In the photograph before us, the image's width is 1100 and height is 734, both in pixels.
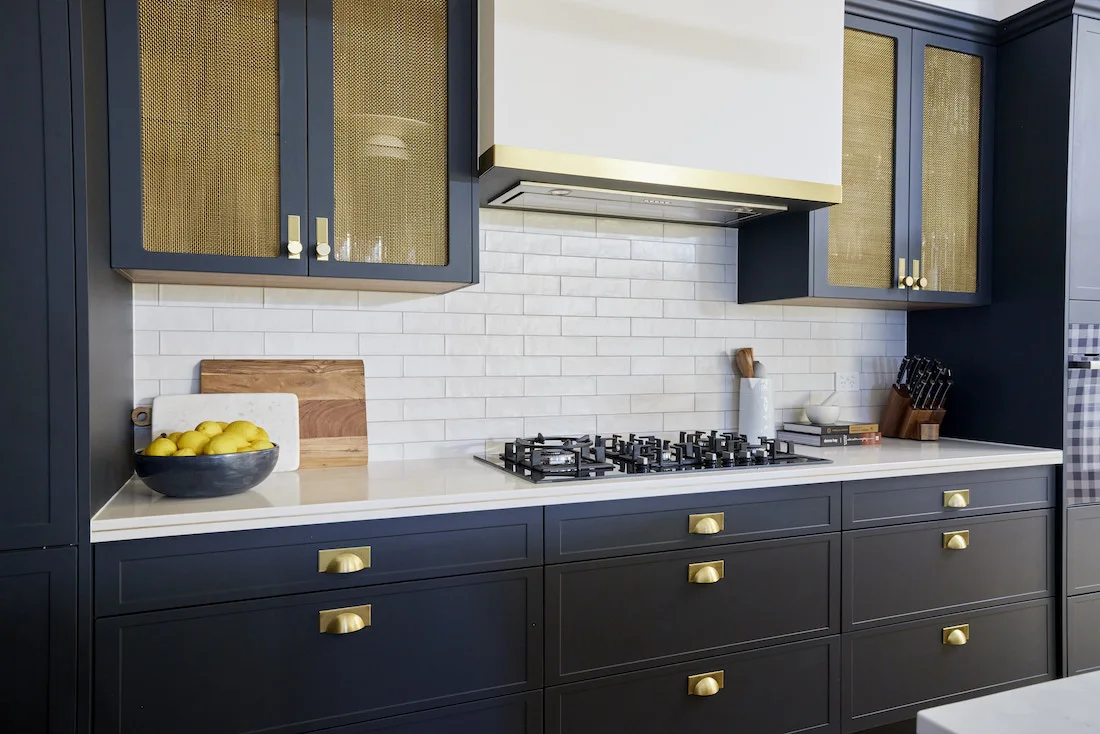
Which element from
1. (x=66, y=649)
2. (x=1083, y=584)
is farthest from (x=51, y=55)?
(x=1083, y=584)

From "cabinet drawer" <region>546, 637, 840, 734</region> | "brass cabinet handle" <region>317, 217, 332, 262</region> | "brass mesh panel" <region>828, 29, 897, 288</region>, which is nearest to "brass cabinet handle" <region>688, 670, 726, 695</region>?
"cabinet drawer" <region>546, 637, 840, 734</region>

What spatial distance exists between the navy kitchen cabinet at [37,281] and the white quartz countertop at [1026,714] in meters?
1.61

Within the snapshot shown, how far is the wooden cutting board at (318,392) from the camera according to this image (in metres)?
2.28

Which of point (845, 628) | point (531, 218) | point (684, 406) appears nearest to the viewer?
point (845, 628)

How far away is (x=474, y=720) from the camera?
1.91 meters

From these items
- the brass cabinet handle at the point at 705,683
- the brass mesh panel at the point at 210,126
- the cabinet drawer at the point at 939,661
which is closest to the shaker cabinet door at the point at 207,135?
the brass mesh panel at the point at 210,126

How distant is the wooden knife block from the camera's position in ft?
9.94

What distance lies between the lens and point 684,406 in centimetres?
291

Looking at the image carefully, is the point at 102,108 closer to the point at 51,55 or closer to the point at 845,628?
the point at 51,55

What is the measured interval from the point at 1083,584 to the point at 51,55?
3.55m

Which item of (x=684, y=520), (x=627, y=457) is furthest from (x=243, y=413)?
(x=684, y=520)

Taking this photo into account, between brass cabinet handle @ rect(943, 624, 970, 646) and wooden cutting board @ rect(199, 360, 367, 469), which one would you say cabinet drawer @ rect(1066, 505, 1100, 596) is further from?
wooden cutting board @ rect(199, 360, 367, 469)

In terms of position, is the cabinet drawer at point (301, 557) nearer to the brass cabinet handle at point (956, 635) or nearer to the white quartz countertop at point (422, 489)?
the white quartz countertop at point (422, 489)

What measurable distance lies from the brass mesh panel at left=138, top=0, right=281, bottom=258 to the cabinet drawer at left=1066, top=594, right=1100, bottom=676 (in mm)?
3014
